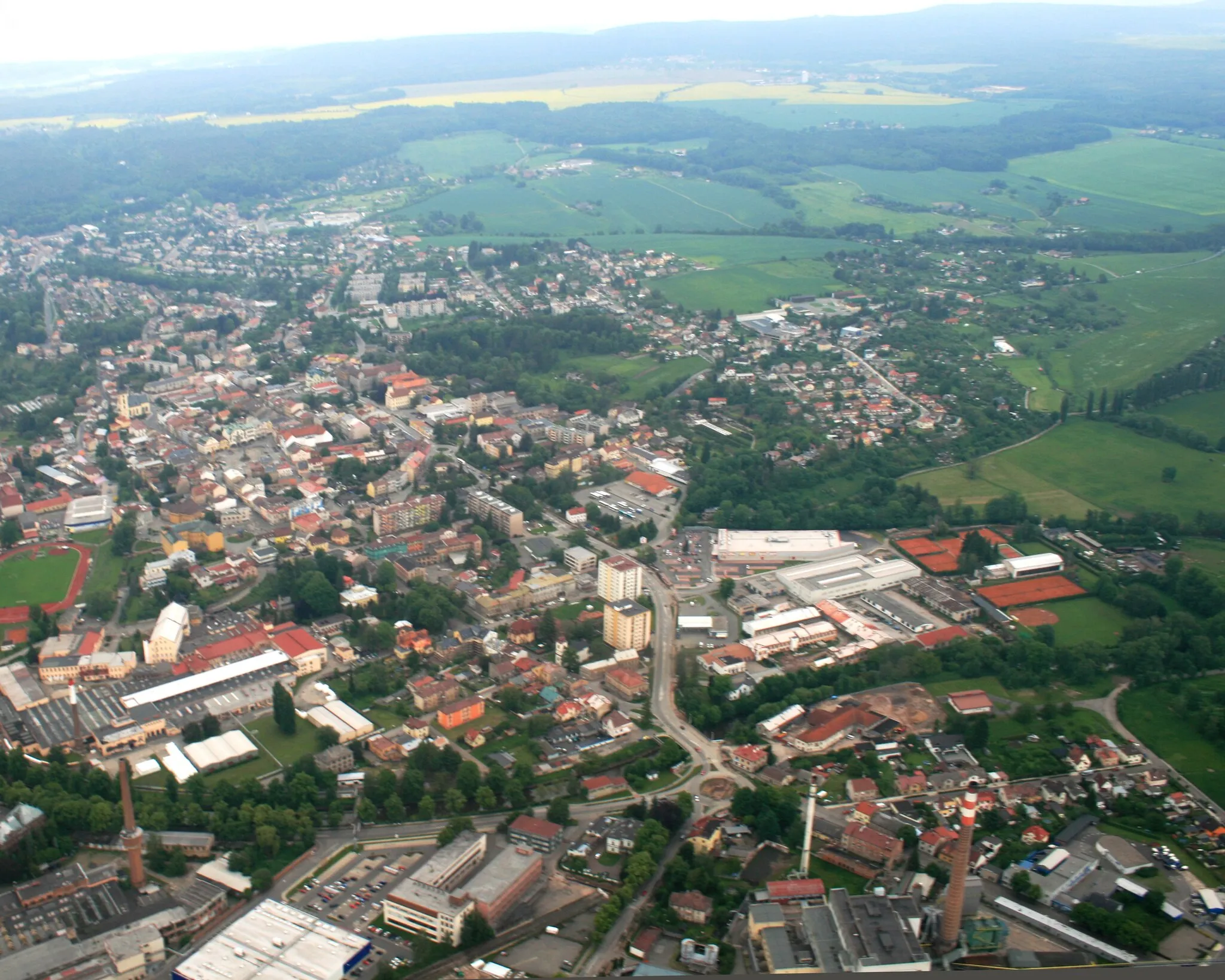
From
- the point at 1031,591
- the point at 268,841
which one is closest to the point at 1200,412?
the point at 1031,591

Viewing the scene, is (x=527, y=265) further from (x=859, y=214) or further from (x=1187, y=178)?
(x=1187, y=178)

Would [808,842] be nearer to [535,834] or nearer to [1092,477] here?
[535,834]

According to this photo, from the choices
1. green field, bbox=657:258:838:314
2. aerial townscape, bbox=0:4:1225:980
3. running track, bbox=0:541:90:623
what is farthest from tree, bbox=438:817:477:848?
green field, bbox=657:258:838:314

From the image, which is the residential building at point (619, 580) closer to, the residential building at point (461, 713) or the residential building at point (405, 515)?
the residential building at point (461, 713)

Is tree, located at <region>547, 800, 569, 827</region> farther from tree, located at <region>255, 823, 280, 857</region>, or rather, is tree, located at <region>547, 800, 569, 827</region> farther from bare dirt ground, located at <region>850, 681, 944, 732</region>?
bare dirt ground, located at <region>850, 681, 944, 732</region>

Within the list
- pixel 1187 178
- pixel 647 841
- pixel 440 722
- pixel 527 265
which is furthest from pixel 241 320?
pixel 1187 178
